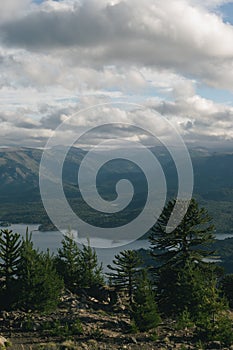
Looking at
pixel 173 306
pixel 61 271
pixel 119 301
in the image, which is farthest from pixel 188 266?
pixel 61 271

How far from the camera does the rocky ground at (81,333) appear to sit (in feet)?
95.8

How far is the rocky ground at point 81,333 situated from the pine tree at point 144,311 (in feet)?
2.85

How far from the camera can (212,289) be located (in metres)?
33.7

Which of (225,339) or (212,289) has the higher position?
(212,289)

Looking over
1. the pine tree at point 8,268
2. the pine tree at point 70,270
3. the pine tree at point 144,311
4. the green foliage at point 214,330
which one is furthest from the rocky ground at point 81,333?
the pine tree at point 70,270

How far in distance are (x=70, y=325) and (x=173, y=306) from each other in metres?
11.7

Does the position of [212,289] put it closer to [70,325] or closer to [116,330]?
[116,330]

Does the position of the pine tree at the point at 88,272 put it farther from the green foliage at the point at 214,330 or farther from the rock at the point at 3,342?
the rock at the point at 3,342

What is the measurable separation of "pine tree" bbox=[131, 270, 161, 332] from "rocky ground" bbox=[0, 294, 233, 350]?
2.85 ft

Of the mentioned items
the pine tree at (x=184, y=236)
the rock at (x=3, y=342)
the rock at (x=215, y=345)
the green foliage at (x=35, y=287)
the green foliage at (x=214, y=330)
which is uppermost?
the pine tree at (x=184, y=236)

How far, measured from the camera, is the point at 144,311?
3416cm

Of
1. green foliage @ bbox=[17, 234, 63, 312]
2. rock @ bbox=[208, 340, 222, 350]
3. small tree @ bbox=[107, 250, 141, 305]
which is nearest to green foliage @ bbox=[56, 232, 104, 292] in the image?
small tree @ bbox=[107, 250, 141, 305]

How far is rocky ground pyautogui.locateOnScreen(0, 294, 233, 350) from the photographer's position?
29.2 meters

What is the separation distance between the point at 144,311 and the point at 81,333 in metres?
5.85
